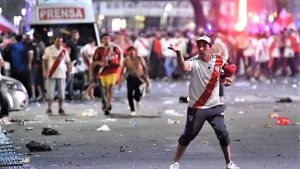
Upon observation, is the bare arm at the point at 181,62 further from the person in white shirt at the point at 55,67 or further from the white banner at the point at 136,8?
the white banner at the point at 136,8

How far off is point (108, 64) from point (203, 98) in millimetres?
7241

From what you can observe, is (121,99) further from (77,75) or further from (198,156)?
(198,156)

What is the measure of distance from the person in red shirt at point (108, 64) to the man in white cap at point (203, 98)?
7.05 meters

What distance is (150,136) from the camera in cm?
1356

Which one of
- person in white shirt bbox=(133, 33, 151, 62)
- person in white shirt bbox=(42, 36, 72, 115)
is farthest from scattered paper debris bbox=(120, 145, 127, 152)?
person in white shirt bbox=(133, 33, 151, 62)

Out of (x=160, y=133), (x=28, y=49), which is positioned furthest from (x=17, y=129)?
(x=28, y=49)

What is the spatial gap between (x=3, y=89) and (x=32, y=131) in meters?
1.83

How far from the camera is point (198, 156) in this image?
11.3 metres

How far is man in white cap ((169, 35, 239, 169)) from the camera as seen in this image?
1002 cm

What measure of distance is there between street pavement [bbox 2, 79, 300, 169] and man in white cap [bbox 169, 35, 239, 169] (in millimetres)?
474

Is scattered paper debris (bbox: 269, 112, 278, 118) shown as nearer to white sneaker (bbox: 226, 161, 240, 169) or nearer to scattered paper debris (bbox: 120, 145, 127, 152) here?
scattered paper debris (bbox: 120, 145, 127, 152)

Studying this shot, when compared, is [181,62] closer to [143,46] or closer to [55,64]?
[55,64]

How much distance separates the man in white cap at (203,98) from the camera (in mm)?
10016

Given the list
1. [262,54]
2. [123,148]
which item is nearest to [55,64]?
[123,148]
